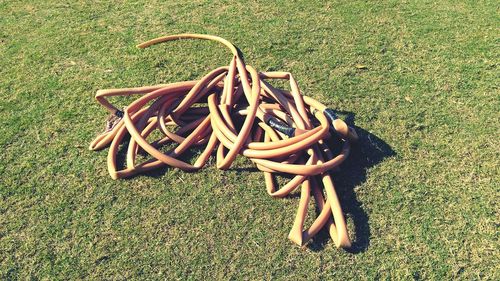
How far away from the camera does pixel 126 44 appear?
A: 4.16m

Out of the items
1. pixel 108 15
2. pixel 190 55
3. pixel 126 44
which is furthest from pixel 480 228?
pixel 108 15

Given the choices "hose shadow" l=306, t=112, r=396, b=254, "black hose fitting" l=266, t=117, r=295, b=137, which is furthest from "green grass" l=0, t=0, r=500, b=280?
"black hose fitting" l=266, t=117, r=295, b=137

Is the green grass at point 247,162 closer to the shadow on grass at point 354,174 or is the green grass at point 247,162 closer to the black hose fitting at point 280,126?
the shadow on grass at point 354,174

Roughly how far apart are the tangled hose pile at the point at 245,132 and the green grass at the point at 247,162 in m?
0.10

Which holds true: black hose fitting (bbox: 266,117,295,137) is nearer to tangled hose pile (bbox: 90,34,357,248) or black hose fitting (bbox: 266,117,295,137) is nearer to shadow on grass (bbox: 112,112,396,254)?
tangled hose pile (bbox: 90,34,357,248)

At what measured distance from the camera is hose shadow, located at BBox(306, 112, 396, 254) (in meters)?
2.75

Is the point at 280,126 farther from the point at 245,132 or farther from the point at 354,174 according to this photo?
the point at 354,174

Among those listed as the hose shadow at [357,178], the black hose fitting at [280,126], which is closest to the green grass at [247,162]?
the hose shadow at [357,178]

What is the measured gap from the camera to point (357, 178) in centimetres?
→ 305

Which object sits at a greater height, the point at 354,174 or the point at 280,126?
the point at 280,126

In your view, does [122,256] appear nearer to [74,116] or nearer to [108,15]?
[74,116]

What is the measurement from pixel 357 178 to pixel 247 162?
66 centimetres

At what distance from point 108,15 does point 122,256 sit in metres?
2.51

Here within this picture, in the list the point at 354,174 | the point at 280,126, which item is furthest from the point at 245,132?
the point at 354,174
